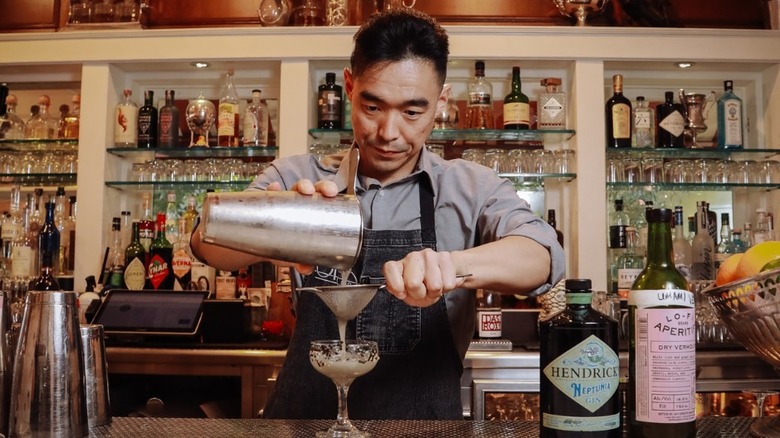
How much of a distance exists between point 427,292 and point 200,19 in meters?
2.60

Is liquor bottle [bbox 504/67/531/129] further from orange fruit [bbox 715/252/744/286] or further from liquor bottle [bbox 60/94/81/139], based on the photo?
orange fruit [bbox 715/252/744/286]

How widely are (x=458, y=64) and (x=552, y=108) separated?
43cm

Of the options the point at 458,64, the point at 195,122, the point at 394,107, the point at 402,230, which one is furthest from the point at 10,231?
the point at 394,107

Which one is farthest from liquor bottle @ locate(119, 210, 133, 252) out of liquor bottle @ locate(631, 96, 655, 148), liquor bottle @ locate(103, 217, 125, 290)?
liquor bottle @ locate(631, 96, 655, 148)

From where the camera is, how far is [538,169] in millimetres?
3027

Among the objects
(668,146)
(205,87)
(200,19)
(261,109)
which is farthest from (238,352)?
(668,146)

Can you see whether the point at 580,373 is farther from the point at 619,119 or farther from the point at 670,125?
the point at 670,125

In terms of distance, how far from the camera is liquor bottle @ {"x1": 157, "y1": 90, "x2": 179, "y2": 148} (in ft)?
10.4

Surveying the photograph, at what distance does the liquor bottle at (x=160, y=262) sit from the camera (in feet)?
10.00

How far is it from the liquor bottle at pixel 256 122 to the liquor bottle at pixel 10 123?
1.01 metres

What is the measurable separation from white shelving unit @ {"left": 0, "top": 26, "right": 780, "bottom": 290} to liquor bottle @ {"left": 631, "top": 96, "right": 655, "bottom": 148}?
163mm

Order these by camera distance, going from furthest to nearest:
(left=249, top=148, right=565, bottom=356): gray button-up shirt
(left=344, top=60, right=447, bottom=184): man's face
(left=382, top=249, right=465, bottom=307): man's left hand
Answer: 1. (left=249, top=148, right=565, bottom=356): gray button-up shirt
2. (left=344, top=60, right=447, bottom=184): man's face
3. (left=382, top=249, right=465, bottom=307): man's left hand

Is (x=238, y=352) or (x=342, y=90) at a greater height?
(x=342, y=90)

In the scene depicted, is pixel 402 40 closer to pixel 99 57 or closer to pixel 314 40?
pixel 314 40
